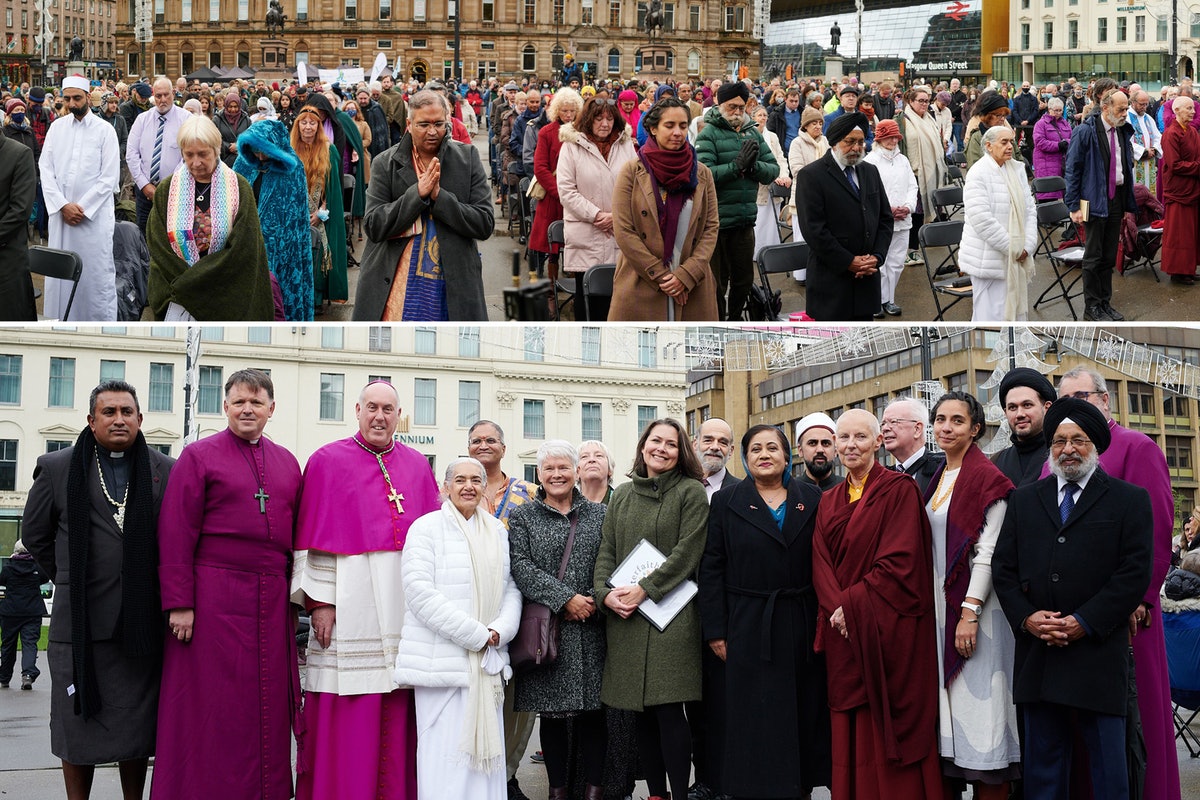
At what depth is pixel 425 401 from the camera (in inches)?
1280

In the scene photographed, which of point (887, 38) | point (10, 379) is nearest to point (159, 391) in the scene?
point (10, 379)

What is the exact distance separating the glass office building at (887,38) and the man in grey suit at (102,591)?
4488 inches

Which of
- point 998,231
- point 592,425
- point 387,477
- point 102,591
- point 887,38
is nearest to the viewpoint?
point 102,591

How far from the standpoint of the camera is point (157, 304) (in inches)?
291

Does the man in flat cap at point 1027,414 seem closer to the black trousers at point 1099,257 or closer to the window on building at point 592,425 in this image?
the black trousers at point 1099,257

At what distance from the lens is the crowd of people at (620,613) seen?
17.7ft

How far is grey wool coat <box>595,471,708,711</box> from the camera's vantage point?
5.82 m

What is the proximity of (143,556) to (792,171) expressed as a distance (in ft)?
30.7

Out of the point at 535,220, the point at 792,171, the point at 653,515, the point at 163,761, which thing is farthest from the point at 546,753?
the point at 792,171

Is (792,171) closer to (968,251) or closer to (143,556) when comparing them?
(968,251)

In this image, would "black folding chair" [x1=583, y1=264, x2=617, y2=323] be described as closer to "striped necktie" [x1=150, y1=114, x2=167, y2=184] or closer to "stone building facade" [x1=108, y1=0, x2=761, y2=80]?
"striped necktie" [x1=150, y1=114, x2=167, y2=184]

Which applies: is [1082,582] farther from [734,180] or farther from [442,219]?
[734,180]

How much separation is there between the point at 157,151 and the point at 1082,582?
978cm

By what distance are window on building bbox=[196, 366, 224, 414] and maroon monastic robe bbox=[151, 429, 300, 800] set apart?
74.6ft
